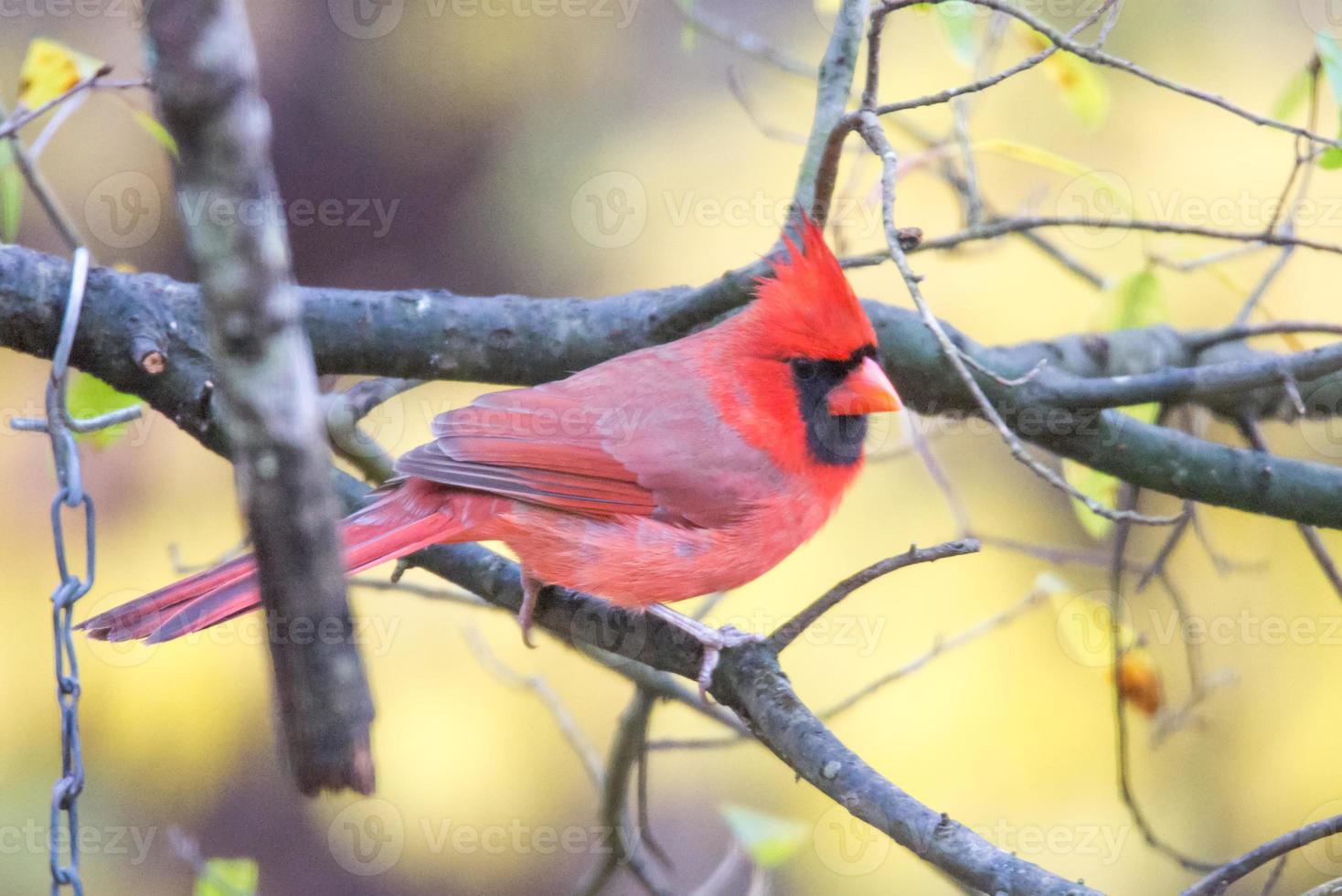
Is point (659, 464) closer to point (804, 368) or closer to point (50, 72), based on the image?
point (804, 368)

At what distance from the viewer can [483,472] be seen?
2.29m

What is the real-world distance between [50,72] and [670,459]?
1.20 m

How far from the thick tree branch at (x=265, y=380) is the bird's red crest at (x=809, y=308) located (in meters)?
1.35

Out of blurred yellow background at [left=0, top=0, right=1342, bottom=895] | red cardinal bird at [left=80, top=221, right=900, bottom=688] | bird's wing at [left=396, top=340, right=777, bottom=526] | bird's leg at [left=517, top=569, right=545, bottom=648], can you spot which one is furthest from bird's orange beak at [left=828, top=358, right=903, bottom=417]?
blurred yellow background at [left=0, top=0, right=1342, bottom=895]

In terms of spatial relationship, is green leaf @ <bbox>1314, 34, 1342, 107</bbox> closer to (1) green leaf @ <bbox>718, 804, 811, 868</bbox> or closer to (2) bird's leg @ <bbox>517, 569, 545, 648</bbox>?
(1) green leaf @ <bbox>718, 804, 811, 868</bbox>

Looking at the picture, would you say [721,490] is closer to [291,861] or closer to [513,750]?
[513,750]

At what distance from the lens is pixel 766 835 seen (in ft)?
6.63

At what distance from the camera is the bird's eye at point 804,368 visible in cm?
238

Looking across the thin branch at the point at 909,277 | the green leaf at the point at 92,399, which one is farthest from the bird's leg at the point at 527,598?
the thin branch at the point at 909,277

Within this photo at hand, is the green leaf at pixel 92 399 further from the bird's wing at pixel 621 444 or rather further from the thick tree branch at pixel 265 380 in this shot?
the thick tree branch at pixel 265 380

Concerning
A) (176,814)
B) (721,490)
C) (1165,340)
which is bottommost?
(176,814)

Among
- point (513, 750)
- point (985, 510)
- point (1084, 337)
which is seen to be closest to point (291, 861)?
point (513, 750)

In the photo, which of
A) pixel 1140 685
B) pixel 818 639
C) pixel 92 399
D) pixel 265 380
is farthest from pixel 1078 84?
pixel 265 380

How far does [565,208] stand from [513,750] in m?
1.68
